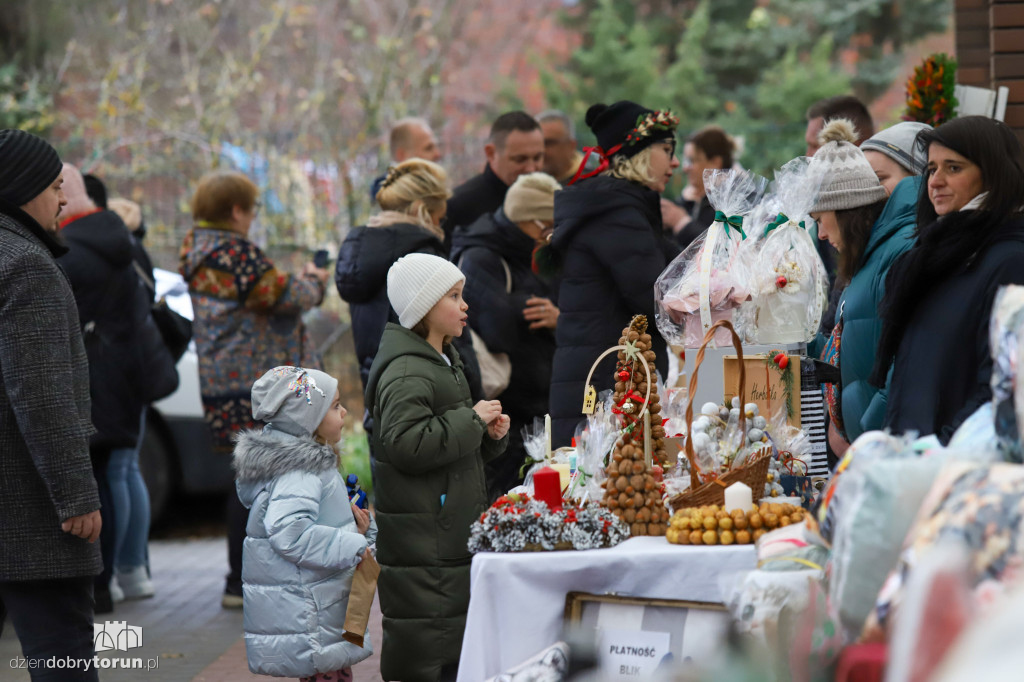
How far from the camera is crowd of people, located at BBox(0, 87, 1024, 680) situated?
3.52m

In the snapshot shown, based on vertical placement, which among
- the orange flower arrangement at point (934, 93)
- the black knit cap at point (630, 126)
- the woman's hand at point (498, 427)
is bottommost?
the woman's hand at point (498, 427)

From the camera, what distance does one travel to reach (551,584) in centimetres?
332

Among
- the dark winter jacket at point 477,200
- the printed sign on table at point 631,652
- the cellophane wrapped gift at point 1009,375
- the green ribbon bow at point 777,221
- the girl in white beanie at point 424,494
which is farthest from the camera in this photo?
the dark winter jacket at point 477,200

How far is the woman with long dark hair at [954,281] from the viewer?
11.0 ft

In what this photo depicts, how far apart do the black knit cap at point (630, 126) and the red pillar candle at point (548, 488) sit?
198 centimetres

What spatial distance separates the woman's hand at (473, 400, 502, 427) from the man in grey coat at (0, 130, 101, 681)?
4.24 feet

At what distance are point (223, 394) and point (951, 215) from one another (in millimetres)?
4338

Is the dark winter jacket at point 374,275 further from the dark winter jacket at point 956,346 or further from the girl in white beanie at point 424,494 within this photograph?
the dark winter jacket at point 956,346

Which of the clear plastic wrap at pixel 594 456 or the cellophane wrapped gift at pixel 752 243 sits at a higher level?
the cellophane wrapped gift at pixel 752 243

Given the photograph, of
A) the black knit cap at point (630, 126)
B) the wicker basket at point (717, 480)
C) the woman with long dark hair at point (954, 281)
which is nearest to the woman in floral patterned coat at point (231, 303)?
the black knit cap at point (630, 126)

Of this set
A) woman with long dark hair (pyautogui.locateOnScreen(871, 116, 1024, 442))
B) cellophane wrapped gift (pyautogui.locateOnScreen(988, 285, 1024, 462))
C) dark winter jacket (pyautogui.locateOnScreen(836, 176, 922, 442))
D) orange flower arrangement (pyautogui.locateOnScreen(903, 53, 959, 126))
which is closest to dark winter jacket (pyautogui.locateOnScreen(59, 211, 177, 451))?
dark winter jacket (pyautogui.locateOnScreen(836, 176, 922, 442))

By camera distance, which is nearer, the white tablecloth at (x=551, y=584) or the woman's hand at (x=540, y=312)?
the white tablecloth at (x=551, y=584)

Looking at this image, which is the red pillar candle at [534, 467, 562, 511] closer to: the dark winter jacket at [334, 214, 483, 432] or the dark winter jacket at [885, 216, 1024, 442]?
the dark winter jacket at [885, 216, 1024, 442]

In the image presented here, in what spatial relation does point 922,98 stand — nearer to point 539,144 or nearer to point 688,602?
point 539,144
